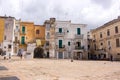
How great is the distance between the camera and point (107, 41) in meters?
47.3

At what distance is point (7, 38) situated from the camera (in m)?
47.9

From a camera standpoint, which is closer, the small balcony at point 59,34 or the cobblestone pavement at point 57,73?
the cobblestone pavement at point 57,73

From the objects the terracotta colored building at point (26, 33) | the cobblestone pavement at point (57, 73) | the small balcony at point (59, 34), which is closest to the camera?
the cobblestone pavement at point (57, 73)

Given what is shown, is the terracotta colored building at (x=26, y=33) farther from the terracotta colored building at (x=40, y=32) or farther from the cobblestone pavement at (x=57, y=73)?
the cobblestone pavement at (x=57, y=73)

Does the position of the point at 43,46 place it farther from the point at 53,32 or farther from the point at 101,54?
the point at 101,54

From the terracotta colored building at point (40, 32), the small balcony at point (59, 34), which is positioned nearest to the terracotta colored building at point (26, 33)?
the terracotta colored building at point (40, 32)

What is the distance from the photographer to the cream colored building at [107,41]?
141 feet

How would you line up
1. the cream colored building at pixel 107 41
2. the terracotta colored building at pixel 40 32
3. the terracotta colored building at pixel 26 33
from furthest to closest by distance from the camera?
the terracotta colored building at pixel 40 32 → the terracotta colored building at pixel 26 33 → the cream colored building at pixel 107 41

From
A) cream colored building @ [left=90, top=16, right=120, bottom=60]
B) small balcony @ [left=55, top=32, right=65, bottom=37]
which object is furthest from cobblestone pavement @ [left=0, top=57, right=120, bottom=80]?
small balcony @ [left=55, top=32, right=65, bottom=37]

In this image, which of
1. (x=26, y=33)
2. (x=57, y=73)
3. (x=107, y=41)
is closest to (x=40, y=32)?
(x=26, y=33)

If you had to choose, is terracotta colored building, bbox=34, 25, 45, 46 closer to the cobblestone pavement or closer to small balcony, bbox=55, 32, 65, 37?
small balcony, bbox=55, 32, 65, 37

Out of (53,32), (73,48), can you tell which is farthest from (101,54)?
(53,32)

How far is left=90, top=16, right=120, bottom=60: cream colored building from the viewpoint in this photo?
42909 millimetres

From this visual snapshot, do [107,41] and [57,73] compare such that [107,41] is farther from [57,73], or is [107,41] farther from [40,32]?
[57,73]
